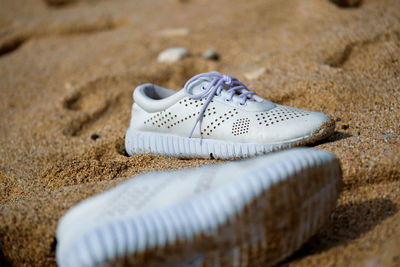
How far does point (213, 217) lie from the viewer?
1.02 metres

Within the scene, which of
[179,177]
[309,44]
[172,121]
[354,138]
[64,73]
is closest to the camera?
[179,177]

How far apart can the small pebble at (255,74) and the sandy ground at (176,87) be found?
0.08 ft

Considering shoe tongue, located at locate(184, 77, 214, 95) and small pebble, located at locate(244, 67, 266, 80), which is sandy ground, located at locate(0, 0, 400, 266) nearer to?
small pebble, located at locate(244, 67, 266, 80)

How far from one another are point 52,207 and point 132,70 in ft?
5.92

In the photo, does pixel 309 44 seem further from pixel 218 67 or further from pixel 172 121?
pixel 172 121

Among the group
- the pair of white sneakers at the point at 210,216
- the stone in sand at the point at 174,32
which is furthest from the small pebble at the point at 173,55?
the pair of white sneakers at the point at 210,216

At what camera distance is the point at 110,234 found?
3.20 ft

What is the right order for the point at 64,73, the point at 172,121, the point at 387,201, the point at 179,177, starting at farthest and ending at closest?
the point at 64,73
the point at 172,121
the point at 387,201
the point at 179,177

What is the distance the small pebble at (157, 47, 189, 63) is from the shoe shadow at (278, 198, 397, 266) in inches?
83.4

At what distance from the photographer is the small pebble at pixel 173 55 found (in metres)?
3.15

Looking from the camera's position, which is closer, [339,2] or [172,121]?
[172,121]

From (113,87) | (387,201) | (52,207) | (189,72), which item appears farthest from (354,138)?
(113,87)

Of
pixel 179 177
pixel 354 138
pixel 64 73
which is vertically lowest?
pixel 64 73

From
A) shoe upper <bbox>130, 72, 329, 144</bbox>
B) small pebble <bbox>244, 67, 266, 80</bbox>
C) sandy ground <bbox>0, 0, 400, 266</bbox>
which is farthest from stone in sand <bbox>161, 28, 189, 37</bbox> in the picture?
shoe upper <bbox>130, 72, 329, 144</bbox>
